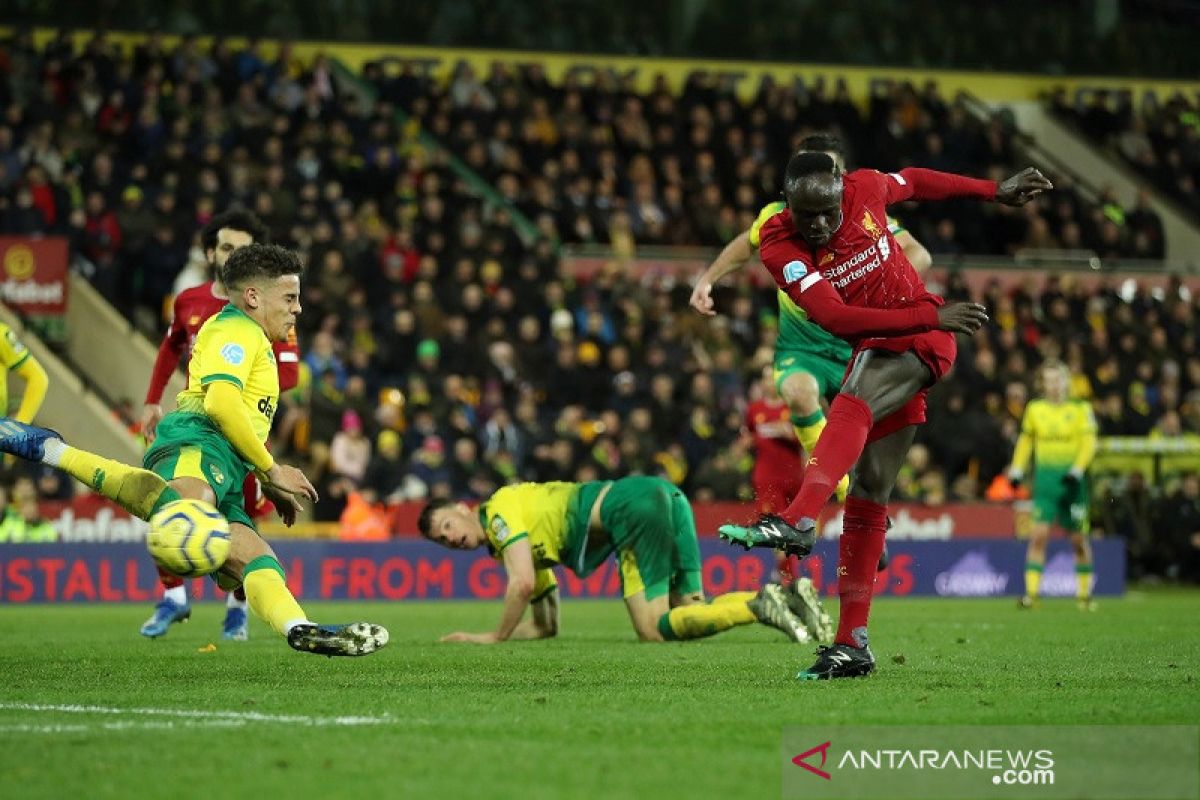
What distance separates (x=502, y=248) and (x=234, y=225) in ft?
39.5

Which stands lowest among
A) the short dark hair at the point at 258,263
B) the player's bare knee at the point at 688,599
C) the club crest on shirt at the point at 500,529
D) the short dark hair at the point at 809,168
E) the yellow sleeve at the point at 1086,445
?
the player's bare knee at the point at 688,599

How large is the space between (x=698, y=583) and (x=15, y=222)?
11881 millimetres

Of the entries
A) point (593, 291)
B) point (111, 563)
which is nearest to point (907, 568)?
point (593, 291)

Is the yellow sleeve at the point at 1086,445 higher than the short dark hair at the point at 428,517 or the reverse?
higher

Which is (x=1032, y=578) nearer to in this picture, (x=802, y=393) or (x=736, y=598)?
(x=802, y=393)

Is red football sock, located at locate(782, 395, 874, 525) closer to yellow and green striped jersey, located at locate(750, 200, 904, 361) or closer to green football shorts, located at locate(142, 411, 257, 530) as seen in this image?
green football shorts, located at locate(142, 411, 257, 530)

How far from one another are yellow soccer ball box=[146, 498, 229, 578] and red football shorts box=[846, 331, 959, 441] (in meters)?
2.88

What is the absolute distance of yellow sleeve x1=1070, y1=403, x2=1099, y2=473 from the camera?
1836 centimetres

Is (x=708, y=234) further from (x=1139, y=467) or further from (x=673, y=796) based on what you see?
(x=673, y=796)

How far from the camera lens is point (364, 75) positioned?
27266 mm

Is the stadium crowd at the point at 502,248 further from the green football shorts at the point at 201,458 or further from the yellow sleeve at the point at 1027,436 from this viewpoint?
the green football shorts at the point at 201,458

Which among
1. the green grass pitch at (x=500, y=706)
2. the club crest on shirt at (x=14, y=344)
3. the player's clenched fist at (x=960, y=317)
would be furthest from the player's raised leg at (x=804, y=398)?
the club crest on shirt at (x=14, y=344)

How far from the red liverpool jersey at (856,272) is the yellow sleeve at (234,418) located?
2.41 metres

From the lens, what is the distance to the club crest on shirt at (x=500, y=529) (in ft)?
36.4
